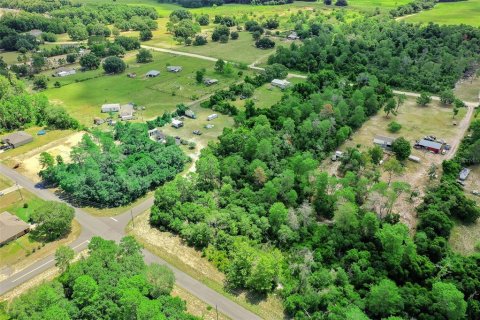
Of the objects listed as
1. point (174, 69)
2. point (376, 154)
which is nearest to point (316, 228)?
point (376, 154)

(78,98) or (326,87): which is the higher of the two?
(326,87)

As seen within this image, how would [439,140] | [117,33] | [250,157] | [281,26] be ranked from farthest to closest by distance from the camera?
[281,26] → [117,33] → [439,140] → [250,157]

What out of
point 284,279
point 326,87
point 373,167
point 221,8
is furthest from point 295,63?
point 221,8

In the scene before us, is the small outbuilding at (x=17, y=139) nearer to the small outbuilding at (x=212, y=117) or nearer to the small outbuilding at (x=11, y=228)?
the small outbuilding at (x=11, y=228)

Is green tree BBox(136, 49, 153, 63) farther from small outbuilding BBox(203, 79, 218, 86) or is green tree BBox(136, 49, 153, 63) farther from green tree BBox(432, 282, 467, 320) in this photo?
green tree BBox(432, 282, 467, 320)

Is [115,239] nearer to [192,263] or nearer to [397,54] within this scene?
[192,263]

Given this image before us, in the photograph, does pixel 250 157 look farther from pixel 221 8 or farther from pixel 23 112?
pixel 221 8
